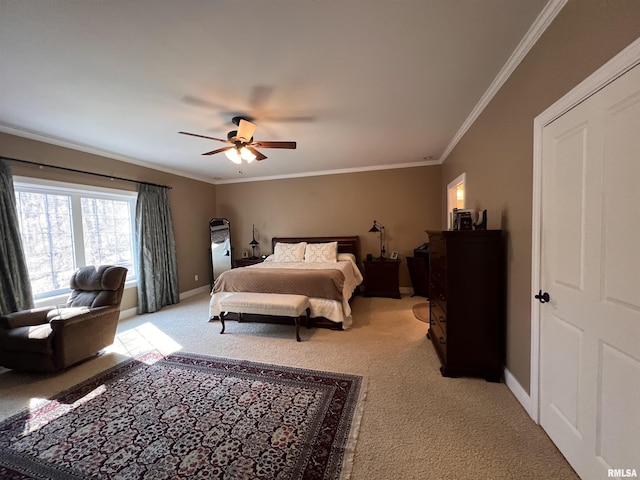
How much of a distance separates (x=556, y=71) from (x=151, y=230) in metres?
5.25

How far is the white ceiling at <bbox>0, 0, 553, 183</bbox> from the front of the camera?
1.44 metres

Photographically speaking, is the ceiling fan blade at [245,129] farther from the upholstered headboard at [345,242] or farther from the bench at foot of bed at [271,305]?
the upholstered headboard at [345,242]

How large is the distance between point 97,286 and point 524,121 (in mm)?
4419

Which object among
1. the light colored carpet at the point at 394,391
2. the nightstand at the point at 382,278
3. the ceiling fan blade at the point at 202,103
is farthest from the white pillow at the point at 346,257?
the ceiling fan blade at the point at 202,103

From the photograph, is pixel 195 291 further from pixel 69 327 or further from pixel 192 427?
pixel 192 427

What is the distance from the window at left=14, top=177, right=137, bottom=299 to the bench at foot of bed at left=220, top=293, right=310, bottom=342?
226 cm

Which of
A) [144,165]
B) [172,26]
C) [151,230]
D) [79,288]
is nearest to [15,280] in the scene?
[79,288]

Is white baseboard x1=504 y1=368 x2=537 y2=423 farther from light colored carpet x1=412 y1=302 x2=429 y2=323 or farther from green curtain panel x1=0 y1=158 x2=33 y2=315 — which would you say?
green curtain panel x1=0 y1=158 x2=33 y2=315

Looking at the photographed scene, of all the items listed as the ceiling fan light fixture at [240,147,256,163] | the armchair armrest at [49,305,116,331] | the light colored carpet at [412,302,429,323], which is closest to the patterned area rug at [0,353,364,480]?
the armchair armrest at [49,305,116,331]

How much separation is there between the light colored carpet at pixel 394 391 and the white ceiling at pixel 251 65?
2.52 metres

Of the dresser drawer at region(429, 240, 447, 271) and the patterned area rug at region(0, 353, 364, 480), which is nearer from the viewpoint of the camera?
the patterned area rug at region(0, 353, 364, 480)

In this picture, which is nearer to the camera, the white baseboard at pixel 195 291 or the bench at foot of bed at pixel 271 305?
the bench at foot of bed at pixel 271 305

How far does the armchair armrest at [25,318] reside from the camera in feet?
7.99

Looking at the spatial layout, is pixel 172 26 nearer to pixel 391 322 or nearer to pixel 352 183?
pixel 391 322
